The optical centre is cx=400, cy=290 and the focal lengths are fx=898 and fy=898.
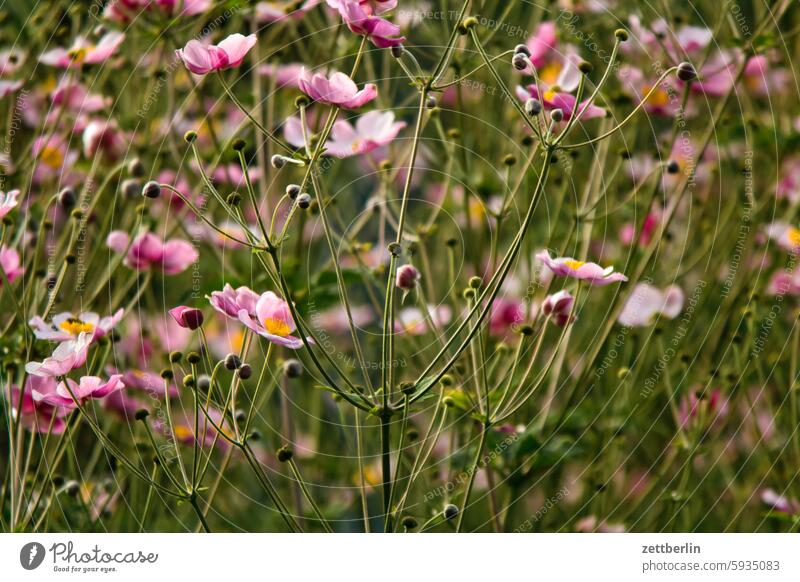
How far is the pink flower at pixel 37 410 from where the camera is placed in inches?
23.2

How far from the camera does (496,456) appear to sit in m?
0.64

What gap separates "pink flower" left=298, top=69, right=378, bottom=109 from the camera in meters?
0.52

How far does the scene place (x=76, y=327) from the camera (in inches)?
23.8

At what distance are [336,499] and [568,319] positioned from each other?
318mm

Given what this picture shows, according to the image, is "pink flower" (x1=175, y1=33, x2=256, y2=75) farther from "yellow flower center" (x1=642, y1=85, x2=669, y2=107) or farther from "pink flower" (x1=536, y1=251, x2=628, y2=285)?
"yellow flower center" (x1=642, y1=85, x2=669, y2=107)

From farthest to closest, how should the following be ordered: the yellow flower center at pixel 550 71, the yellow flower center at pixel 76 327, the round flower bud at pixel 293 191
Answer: the yellow flower center at pixel 550 71 < the yellow flower center at pixel 76 327 < the round flower bud at pixel 293 191

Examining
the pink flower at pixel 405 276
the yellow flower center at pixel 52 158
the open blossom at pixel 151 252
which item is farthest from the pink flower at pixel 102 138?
the pink flower at pixel 405 276

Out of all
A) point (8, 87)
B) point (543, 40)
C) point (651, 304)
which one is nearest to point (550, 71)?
point (543, 40)

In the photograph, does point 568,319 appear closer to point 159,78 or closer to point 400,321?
point 400,321

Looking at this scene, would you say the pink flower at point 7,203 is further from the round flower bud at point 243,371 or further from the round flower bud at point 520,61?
the round flower bud at point 520,61

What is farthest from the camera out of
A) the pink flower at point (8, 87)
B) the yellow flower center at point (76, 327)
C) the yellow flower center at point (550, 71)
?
the yellow flower center at point (550, 71)

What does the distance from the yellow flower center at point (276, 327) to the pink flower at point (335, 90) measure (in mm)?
130

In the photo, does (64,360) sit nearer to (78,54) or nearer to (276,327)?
(276,327)
